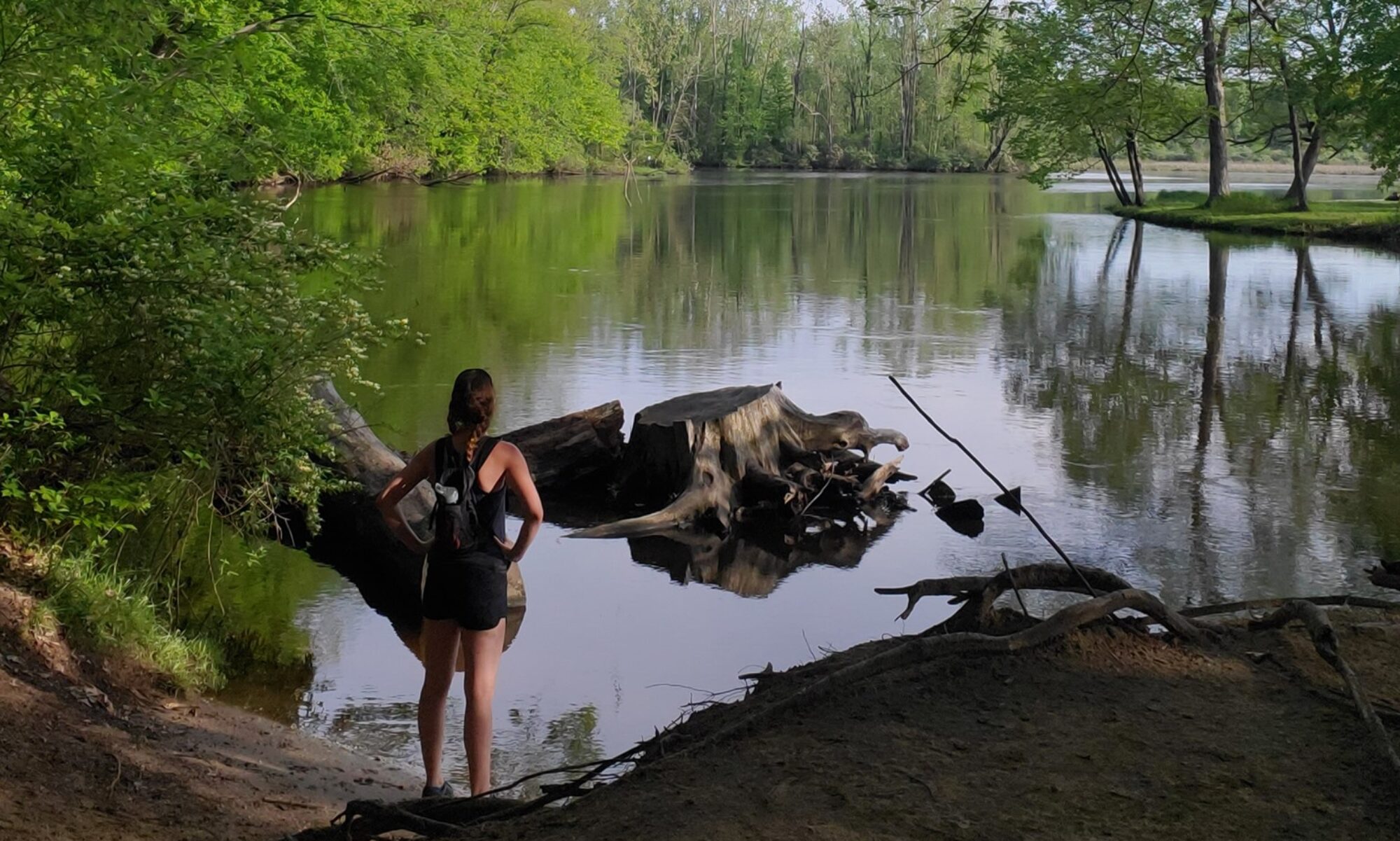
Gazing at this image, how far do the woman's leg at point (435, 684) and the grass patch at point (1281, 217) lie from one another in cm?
4206

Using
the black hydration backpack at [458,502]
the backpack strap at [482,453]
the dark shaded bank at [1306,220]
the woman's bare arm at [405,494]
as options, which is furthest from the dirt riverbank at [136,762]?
the dark shaded bank at [1306,220]

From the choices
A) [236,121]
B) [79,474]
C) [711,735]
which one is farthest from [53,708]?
[236,121]

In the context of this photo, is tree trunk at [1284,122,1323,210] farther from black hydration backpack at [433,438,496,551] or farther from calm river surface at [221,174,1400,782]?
black hydration backpack at [433,438,496,551]

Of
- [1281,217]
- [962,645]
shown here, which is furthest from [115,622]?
[1281,217]

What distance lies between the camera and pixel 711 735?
5.27 meters

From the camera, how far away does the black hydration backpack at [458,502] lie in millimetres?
5730

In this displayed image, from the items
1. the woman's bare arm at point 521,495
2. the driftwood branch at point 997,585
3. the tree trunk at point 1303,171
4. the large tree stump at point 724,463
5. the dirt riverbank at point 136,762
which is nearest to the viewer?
the dirt riverbank at point 136,762

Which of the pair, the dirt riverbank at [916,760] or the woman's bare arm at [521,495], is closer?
the dirt riverbank at [916,760]

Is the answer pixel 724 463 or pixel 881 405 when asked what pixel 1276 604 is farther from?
pixel 881 405

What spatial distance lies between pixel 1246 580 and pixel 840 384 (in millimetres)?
8522

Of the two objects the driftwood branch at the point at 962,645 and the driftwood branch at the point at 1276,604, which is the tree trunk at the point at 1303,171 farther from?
the driftwood branch at the point at 962,645

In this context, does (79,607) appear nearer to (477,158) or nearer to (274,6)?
(274,6)

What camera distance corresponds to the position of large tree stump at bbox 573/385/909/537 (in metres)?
12.3

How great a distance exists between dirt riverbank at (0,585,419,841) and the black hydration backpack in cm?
132
